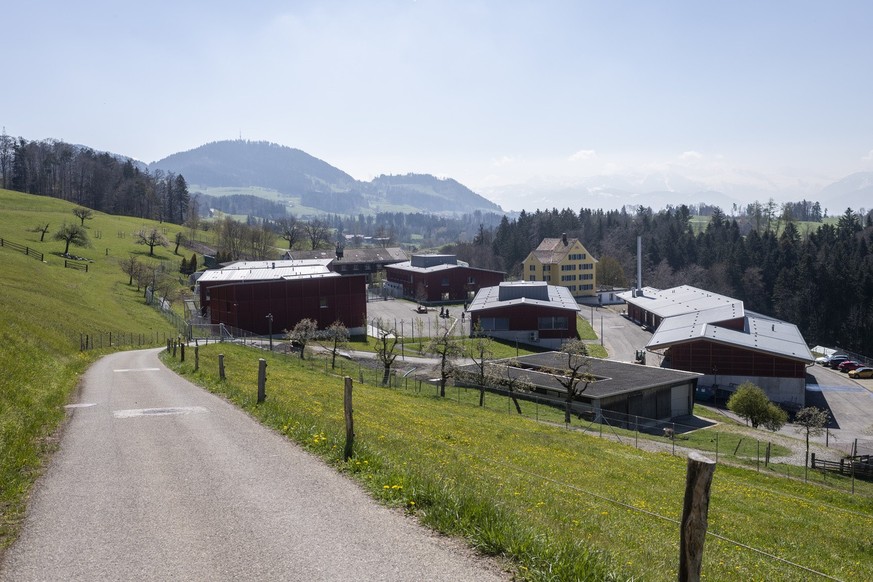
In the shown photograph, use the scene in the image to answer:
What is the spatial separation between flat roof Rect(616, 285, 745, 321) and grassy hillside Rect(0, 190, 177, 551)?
211ft

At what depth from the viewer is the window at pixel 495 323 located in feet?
271

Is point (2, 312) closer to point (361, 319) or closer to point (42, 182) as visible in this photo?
point (361, 319)

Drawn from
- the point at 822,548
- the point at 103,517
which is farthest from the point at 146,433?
the point at 822,548

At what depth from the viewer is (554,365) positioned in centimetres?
5475

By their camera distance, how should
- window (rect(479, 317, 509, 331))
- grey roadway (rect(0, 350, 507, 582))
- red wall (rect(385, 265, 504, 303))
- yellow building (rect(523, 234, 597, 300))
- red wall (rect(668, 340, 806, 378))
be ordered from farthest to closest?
yellow building (rect(523, 234, 597, 300)) → red wall (rect(385, 265, 504, 303)) → window (rect(479, 317, 509, 331)) → red wall (rect(668, 340, 806, 378)) → grey roadway (rect(0, 350, 507, 582))

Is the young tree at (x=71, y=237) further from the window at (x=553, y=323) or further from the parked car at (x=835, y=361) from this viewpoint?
the parked car at (x=835, y=361)

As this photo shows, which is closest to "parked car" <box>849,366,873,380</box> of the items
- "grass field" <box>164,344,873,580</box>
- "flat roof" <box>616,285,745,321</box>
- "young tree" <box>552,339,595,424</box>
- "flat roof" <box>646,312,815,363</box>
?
"flat roof" <box>646,312,815,363</box>

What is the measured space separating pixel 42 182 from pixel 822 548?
196700mm

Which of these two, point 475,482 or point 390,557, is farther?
point 475,482

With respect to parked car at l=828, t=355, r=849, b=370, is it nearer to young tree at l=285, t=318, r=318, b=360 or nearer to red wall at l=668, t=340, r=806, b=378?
red wall at l=668, t=340, r=806, b=378

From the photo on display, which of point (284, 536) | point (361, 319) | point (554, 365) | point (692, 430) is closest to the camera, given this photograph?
point (284, 536)

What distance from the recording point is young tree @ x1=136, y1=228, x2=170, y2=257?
119588mm

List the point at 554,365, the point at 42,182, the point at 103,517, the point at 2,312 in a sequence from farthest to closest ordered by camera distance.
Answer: the point at 42,182, the point at 554,365, the point at 2,312, the point at 103,517

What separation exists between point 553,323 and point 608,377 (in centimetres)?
3283
